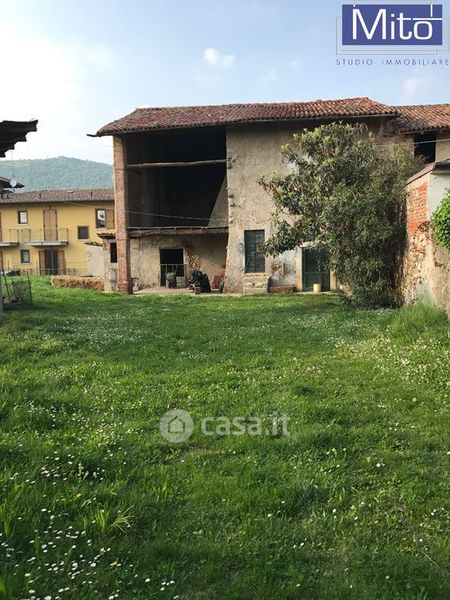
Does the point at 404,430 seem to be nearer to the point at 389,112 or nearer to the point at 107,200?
the point at 389,112

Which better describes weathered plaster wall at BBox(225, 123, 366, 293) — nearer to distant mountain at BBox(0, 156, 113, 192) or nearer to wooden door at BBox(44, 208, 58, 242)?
wooden door at BBox(44, 208, 58, 242)

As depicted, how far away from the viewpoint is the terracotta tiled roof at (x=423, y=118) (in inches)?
810

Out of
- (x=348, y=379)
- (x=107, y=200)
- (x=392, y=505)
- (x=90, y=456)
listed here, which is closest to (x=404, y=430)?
(x=392, y=505)

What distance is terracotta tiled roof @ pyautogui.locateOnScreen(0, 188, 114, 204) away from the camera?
148 feet

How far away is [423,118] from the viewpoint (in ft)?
71.4

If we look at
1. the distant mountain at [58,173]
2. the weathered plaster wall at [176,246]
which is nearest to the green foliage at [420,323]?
the weathered plaster wall at [176,246]

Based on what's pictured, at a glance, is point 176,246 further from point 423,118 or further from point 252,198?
point 423,118

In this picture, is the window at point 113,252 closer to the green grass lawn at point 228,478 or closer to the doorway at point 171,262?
the doorway at point 171,262

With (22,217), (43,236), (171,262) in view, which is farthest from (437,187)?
→ (22,217)

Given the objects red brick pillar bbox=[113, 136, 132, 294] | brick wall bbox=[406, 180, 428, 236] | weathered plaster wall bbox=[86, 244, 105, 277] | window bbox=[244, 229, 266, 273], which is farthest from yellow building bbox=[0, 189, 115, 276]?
brick wall bbox=[406, 180, 428, 236]

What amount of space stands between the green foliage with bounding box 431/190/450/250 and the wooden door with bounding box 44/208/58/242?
41.0 metres

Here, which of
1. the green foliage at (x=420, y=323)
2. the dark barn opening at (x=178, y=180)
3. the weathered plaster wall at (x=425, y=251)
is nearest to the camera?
the green foliage at (x=420, y=323)

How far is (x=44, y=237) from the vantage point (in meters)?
45.5
